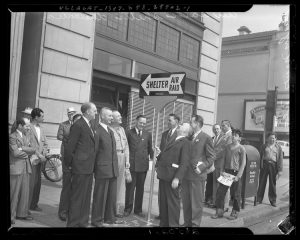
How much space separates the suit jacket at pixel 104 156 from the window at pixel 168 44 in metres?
1.43

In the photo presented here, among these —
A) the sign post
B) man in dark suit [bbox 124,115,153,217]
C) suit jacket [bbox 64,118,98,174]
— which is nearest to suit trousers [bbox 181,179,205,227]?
the sign post

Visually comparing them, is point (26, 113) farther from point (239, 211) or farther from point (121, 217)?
point (239, 211)

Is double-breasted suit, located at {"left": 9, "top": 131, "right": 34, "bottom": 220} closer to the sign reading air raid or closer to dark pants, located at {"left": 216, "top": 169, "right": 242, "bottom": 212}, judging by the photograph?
the sign reading air raid

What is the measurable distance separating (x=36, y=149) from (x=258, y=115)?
110 inches

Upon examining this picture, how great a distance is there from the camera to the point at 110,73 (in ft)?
17.0

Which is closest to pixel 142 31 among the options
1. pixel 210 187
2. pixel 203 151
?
pixel 203 151

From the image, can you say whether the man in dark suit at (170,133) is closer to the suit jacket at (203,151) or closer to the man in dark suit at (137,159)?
the suit jacket at (203,151)

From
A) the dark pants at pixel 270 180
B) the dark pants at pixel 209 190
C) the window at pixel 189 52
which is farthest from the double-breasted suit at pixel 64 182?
the dark pants at pixel 270 180

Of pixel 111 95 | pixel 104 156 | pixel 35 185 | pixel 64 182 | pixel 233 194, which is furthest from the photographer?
pixel 233 194

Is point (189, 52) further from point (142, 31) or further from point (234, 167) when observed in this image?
point (234, 167)

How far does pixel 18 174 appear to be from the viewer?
13.6ft

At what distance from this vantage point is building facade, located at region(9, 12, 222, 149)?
3986mm

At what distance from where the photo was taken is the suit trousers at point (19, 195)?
3918mm

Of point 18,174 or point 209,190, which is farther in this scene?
point 209,190
